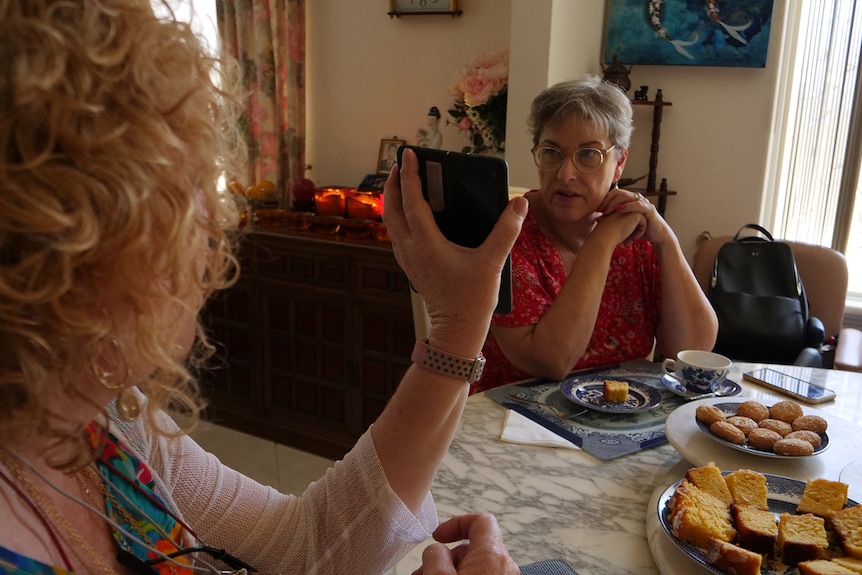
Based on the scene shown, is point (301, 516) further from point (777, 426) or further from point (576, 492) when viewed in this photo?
point (777, 426)

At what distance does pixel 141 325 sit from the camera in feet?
1.83

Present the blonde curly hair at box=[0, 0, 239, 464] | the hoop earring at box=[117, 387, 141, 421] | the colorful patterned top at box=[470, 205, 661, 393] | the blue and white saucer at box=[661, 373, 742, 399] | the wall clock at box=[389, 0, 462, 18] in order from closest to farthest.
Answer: the blonde curly hair at box=[0, 0, 239, 464], the hoop earring at box=[117, 387, 141, 421], the blue and white saucer at box=[661, 373, 742, 399], the colorful patterned top at box=[470, 205, 661, 393], the wall clock at box=[389, 0, 462, 18]

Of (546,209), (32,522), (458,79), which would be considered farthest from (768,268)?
(32,522)

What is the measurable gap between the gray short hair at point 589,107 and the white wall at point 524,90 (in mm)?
697

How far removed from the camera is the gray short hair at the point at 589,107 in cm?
171

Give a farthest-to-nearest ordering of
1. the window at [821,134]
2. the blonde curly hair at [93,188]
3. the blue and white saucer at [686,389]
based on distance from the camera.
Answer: the window at [821,134]
the blue and white saucer at [686,389]
the blonde curly hair at [93,188]

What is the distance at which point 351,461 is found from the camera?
→ 90cm

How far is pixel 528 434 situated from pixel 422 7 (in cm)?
225

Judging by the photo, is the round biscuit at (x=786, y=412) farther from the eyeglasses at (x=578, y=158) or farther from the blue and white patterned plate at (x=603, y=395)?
the eyeglasses at (x=578, y=158)

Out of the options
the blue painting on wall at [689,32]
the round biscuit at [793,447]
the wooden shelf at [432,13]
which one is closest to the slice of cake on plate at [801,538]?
the round biscuit at [793,447]

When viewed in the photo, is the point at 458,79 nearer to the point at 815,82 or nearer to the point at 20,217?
the point at 815,82

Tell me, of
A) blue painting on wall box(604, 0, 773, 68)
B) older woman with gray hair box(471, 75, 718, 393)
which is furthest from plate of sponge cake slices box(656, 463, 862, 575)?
blue painting on wall box(604, 0, 773, 68)

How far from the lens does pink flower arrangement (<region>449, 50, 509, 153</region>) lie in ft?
8.58

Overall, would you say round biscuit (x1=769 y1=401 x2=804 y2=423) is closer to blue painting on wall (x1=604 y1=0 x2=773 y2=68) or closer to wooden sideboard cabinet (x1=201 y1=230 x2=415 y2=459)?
wooden sideboard cabinet (x1=201 y1=230 x2=415 y2=459)
